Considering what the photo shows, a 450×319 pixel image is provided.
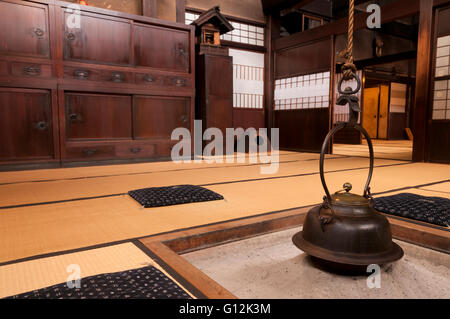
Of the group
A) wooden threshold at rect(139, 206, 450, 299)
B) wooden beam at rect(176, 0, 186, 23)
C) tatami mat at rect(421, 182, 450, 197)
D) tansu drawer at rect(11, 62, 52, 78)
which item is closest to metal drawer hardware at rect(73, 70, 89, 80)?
tansu drawer at rect(11, 62, 52, 78)

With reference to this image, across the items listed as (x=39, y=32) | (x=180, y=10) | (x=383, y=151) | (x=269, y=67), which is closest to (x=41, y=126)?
(x=39, y=32)

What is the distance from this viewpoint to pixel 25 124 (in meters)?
3.26

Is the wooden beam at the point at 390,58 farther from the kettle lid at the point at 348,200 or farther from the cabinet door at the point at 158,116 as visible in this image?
the kettle lid at the point at 348,200

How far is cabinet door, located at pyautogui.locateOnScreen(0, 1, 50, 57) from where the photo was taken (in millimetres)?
3102

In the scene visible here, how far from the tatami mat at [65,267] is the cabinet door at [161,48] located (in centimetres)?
312

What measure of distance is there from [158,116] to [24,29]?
1.58 m

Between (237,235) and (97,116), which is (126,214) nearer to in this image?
(237,235)

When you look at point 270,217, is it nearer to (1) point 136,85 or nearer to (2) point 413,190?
(2) point 413,190

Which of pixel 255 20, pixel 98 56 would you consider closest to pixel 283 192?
pixel 98 56

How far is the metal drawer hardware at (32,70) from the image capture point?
319 centimetres

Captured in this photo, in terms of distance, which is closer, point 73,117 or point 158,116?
point 73,117

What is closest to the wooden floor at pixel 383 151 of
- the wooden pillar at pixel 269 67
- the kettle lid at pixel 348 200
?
the wooden pillar at pixel 269 67

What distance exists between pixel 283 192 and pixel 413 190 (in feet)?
3.03
